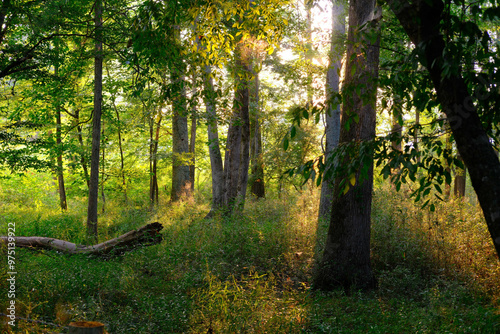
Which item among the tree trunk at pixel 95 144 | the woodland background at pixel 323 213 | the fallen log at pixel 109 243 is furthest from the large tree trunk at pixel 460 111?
the tree trunk at pixel 95 144

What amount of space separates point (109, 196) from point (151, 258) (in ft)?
45.6

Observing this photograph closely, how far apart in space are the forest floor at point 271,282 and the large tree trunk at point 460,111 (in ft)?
8.42

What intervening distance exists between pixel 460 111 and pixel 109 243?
26.1 ft

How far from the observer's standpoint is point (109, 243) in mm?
8680

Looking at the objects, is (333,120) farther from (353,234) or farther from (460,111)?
(460,111)

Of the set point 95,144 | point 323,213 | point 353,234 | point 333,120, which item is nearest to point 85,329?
point 353,234

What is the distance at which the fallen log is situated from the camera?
8.41 m

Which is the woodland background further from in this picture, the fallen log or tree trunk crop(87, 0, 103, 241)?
the fallen log

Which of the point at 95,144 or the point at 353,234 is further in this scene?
the point at 95,144

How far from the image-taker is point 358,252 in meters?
6.79

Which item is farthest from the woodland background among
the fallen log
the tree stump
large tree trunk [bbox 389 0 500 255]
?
Result: the tree stump

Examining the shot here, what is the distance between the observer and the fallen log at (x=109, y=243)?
841cm

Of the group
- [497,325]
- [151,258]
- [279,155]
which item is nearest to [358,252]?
[497,325]

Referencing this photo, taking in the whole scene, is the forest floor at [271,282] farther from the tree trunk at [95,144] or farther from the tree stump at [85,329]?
the tree trunk at [95,144]
